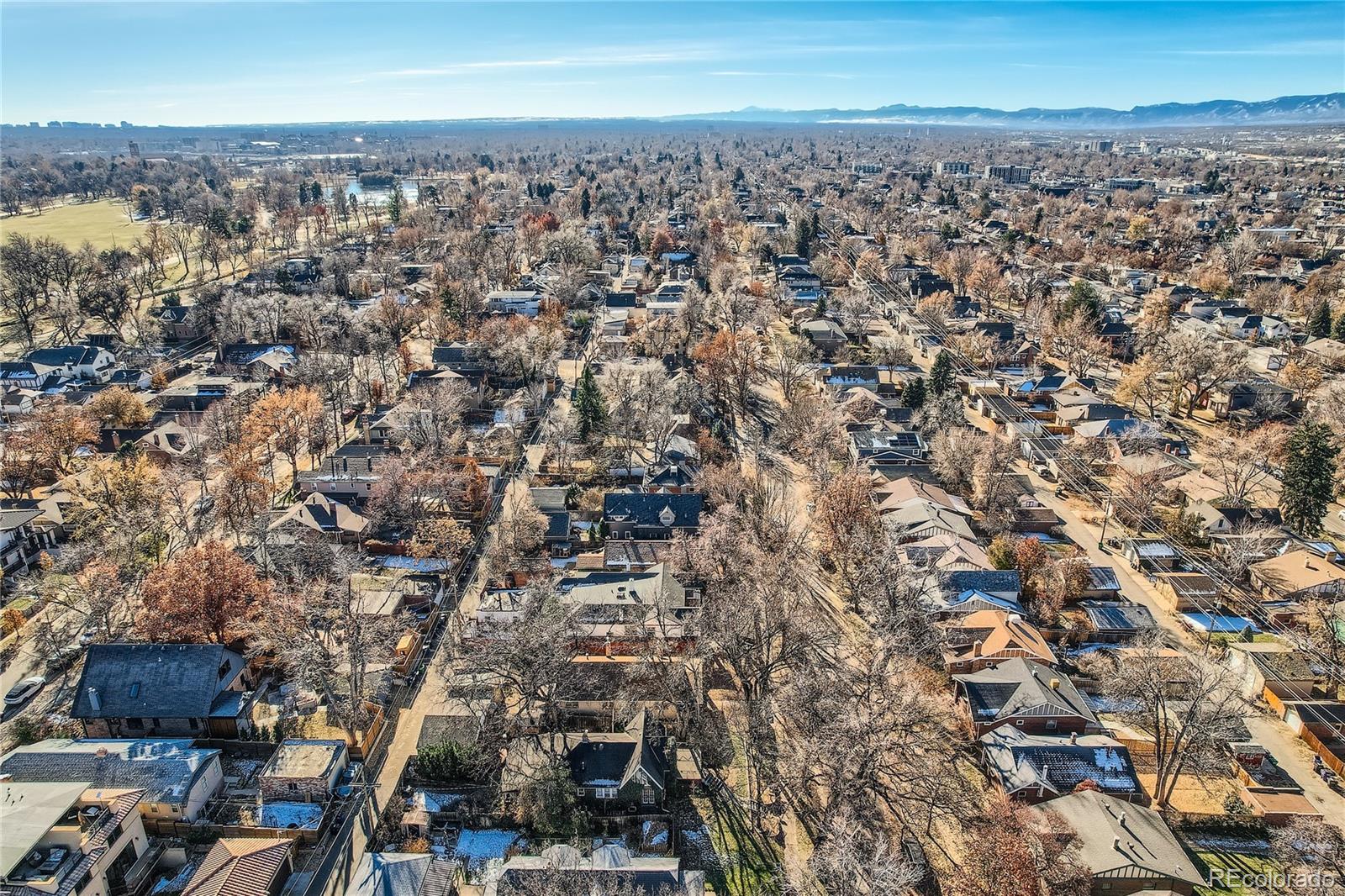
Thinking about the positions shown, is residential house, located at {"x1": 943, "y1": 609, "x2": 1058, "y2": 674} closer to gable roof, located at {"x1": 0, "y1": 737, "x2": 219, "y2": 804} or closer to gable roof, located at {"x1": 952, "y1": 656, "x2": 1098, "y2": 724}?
gable roof, located at {"x1": 952, "y1": 656, "x2": 1098, "y2": 724}

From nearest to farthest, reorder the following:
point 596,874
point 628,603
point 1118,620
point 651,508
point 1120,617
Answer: point 596,874
point 628,603
point 1118,620
point 1120,617
point 651,508

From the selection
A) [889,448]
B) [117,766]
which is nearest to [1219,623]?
[889,448]

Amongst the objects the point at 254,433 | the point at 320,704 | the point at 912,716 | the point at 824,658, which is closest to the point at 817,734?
the point at 912,716

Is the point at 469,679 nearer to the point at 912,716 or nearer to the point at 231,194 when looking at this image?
the point at 912,716

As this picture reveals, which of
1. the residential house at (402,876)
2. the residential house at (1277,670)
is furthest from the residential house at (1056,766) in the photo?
the residential house at (402,876)

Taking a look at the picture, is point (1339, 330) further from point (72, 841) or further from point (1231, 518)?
point (72, 841)
